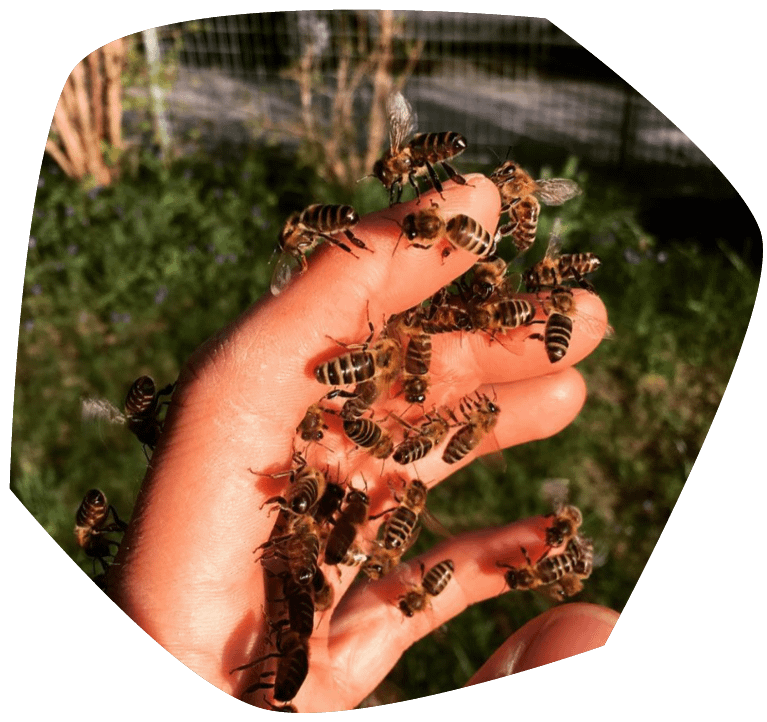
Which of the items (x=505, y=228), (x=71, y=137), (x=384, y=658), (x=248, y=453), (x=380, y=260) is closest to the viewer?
(x=380, y=260)

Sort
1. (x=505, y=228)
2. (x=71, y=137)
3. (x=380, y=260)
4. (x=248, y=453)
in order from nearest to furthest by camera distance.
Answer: (x=380, y=260) < (x=248, y=453) < (x=505, y=228) < (x=71, y=137)

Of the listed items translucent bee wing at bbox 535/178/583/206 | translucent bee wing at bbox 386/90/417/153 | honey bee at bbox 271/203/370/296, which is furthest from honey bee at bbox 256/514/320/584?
translucent bee wing at bbox 535/178/583/206

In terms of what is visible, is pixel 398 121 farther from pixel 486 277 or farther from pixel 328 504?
pixel 328 504

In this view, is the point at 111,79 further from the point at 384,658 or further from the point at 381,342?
the point at 384,658

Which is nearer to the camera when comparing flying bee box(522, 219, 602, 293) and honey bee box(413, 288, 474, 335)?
honey bee box(413, 288, 474, 335)

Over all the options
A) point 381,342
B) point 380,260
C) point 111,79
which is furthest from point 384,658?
point 111,79

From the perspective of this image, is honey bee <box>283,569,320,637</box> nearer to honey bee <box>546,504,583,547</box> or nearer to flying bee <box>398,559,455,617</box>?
flying bee <box>398,559,455,617</box>
